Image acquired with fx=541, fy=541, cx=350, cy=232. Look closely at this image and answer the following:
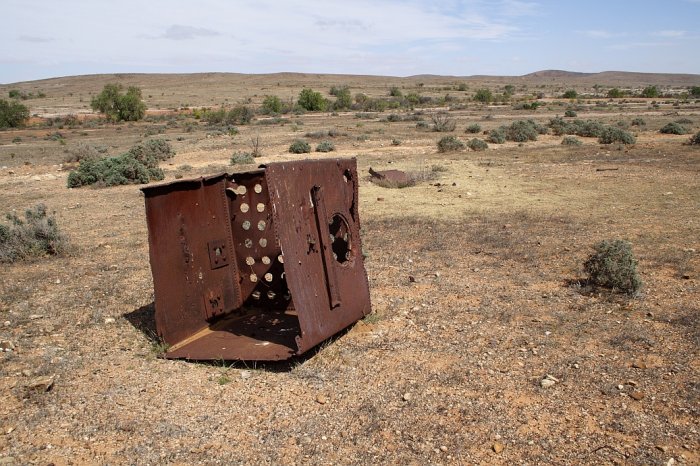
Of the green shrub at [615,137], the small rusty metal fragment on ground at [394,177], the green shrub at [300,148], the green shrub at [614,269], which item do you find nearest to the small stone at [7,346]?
the green shrub at [614,269]

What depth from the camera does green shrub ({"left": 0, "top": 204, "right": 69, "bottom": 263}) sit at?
7.63 m

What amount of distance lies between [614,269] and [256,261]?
3.82 meters

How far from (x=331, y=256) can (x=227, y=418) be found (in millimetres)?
A: 1596

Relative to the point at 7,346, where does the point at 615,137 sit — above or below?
above

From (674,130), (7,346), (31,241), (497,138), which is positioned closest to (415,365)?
(7,346)

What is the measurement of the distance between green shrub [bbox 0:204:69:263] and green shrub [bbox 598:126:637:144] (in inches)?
733

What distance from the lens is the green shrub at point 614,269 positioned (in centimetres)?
584

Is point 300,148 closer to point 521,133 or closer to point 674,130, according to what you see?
point 521,133

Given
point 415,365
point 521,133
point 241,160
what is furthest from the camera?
point 521,133

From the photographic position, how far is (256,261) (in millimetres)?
5504

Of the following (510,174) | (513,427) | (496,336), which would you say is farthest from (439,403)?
(510,174)

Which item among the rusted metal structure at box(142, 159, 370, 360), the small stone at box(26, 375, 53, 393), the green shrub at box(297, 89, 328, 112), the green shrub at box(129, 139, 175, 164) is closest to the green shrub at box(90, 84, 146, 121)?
the green shrub at box(297, 89, 328, 112)

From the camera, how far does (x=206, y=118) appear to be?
42406 millimetres

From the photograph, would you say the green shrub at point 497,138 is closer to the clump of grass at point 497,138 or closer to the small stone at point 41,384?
→ the clump of grass at point 497,138
